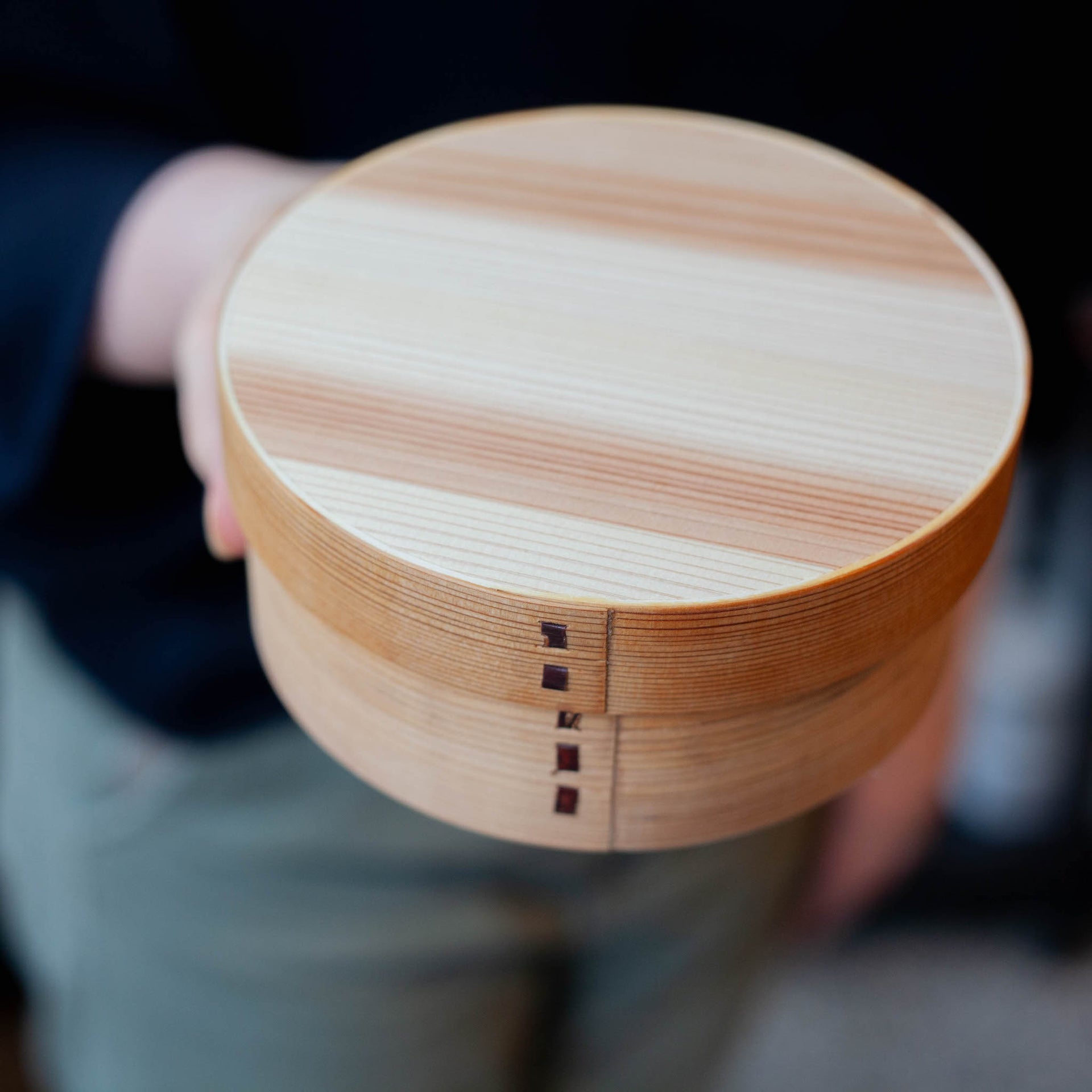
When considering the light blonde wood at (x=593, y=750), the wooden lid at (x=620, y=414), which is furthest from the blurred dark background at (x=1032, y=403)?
the light blonde wood at (x=593, y=750)

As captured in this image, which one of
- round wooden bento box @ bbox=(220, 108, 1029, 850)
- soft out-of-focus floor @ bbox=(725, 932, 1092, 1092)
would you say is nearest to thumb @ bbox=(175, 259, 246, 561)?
round wooden bento box @ bbox=(220, 108, 1029, 850)

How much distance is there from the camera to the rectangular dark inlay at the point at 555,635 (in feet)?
1.02

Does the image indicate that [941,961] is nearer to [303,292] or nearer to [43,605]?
[43,605]

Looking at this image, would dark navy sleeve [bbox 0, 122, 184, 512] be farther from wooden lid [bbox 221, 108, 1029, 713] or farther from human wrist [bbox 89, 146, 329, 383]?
wooden lid [bbox 221, 108, 1029, 713]

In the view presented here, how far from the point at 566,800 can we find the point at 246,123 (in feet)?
1.48

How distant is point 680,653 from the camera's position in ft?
1.03

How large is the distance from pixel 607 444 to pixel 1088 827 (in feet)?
3.68

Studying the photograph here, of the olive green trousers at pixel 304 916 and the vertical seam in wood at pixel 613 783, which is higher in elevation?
the vertical seam in wood at pixel 613 783

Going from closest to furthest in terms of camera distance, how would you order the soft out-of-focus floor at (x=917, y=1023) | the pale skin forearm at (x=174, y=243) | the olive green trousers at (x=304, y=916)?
the pale skin forearm at (x=174, y=243), the olive green trousers at (x=304, y=916), the soft out-of-focus floor at (x=917, y=1023)

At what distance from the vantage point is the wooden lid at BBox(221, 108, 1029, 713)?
0.32 m

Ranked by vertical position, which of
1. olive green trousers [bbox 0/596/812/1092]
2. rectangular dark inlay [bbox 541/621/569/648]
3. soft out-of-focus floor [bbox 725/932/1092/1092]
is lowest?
soft out-of-focus floor [bbox 725/932/1092/1092]

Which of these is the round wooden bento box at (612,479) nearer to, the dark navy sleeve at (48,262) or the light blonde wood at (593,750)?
the light blonde wood at (593,750)

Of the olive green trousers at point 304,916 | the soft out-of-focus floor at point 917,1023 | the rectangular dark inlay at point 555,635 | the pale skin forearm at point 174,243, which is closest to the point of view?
the rectangular dark inlay at point 555,635

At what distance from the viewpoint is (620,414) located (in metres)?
0.36
